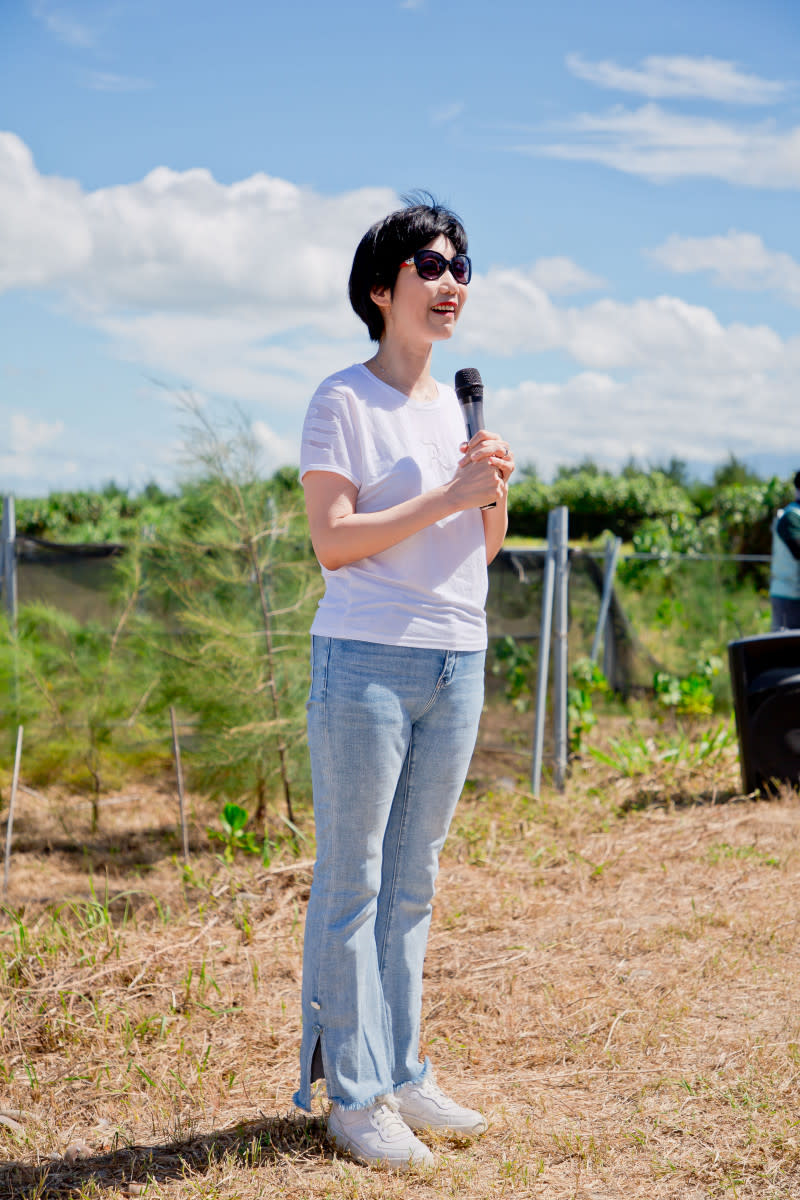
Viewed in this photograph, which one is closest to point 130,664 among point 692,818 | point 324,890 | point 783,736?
point 692,818

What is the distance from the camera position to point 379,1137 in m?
2.03

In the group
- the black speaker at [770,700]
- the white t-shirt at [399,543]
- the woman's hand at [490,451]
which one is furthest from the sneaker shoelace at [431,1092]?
the black speaker at [770,700]

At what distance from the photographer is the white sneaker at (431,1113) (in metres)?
2.17

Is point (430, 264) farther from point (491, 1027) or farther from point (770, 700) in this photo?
point (770, 700)

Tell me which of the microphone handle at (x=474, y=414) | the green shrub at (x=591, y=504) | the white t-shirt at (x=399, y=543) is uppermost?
the green shrub at (x=591, y=504)

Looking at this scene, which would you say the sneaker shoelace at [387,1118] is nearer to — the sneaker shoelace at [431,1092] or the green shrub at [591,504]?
the sneaker shoelace at [431,1092]

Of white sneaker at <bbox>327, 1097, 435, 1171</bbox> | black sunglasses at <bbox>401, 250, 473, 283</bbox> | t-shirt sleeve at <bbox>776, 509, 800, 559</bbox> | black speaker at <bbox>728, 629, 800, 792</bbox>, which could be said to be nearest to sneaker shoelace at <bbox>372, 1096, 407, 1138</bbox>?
white sneaker at <bbox>327, 1097, 435, 1171</bbox>

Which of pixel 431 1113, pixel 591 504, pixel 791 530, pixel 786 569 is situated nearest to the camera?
pixel 431 1113

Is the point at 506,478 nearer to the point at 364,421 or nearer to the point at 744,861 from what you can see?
the point at 364,421

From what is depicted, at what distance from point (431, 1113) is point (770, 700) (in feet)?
10.7

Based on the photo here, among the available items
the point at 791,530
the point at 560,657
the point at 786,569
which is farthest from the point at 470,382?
the point at 786,569

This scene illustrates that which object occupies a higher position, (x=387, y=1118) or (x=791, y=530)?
(x=791, y=530)

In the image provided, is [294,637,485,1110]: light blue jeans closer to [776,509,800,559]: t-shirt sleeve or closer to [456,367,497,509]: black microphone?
[456,367,497,509]: black microphone

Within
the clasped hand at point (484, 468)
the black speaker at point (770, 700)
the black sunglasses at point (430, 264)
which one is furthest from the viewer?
the black speaker at point (770, 700)
